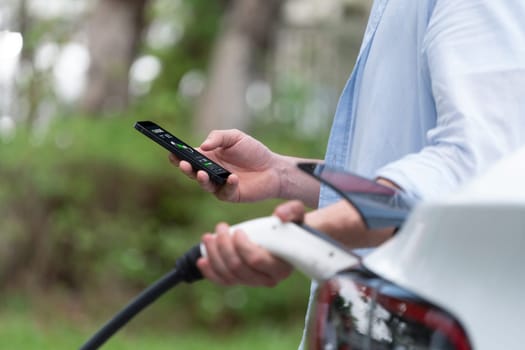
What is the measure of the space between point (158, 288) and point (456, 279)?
60cm

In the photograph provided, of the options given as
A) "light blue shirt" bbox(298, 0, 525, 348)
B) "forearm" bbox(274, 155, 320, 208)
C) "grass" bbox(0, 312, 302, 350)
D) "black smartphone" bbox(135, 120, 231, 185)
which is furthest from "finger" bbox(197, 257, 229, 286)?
"grass" bbox(0, 312, 302, 350)

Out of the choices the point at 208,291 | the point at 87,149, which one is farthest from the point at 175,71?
the point at 208,291

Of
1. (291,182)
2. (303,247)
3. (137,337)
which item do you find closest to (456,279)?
(303,247)

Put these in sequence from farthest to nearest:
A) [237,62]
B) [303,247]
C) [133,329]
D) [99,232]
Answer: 1. [237,62]
2. [99,232]
3. [133,329]
4. [303,247]

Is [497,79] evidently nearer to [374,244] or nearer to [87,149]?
[374,244]

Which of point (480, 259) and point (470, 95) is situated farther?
point (470, 95)

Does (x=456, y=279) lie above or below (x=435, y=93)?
below

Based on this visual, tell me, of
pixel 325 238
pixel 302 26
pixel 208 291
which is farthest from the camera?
pixel 302 26

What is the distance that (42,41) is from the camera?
9898 millimetres

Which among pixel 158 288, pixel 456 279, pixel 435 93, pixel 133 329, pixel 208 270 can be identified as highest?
pixel 435 93

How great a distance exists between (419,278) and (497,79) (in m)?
0.48

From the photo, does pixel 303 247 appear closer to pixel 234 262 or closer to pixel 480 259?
pixel 234 262

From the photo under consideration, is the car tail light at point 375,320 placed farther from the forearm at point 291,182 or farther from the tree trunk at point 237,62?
the tree trunk at point 237,62

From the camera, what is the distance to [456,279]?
133 cm
